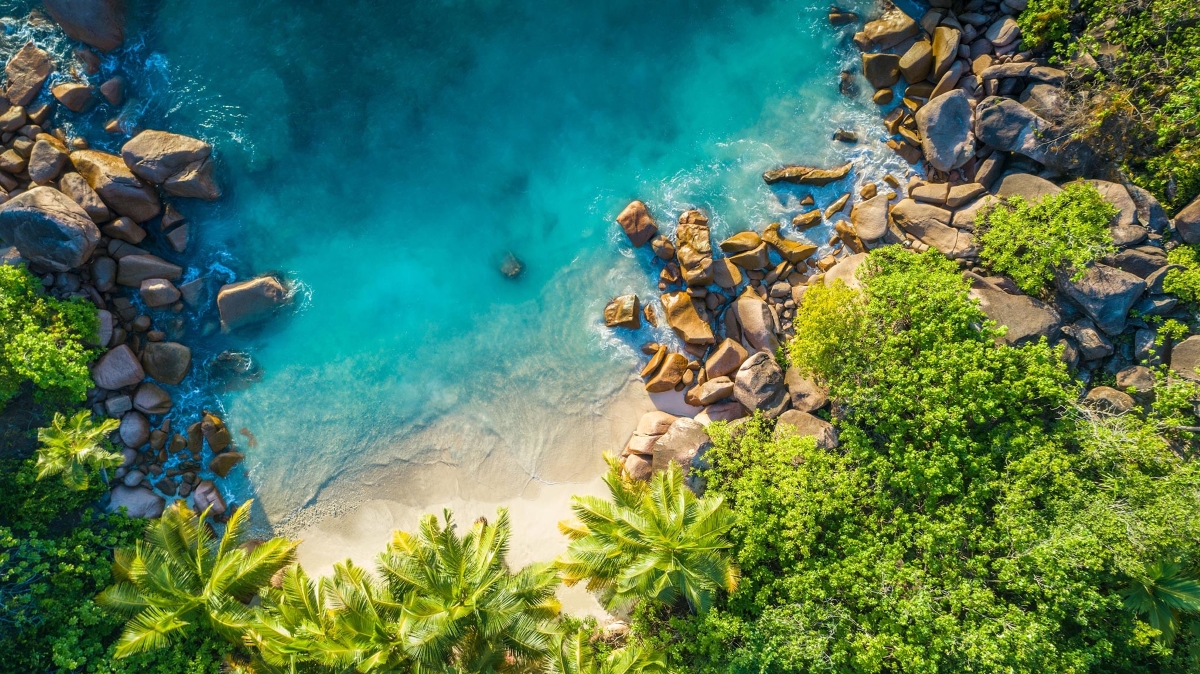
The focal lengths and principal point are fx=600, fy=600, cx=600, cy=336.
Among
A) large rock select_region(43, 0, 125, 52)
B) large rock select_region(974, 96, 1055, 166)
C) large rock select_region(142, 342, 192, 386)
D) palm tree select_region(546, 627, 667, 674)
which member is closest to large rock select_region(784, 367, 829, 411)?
palm tree select_region(546, 627, 667, 674)

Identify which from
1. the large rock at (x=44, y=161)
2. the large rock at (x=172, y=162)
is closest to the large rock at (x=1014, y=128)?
the large rock at (x=172, y=162)

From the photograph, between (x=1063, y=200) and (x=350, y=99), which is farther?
(x=350, y=99)

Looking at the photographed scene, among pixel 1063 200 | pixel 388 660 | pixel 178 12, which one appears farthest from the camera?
pixel 178 12

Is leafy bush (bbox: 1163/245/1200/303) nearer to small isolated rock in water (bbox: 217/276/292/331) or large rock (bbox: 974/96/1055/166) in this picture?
large rock (bbox: 974/96/1055/166)

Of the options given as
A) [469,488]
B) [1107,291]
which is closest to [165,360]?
[469,488]

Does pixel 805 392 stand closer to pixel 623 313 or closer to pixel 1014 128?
pixel 623 313

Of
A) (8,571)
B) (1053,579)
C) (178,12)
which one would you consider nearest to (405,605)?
(8,571)

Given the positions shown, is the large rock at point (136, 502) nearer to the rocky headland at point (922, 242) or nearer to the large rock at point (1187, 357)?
the rocky headland at point (922, 242)

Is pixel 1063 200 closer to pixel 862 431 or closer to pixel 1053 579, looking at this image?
pixel 862 431
